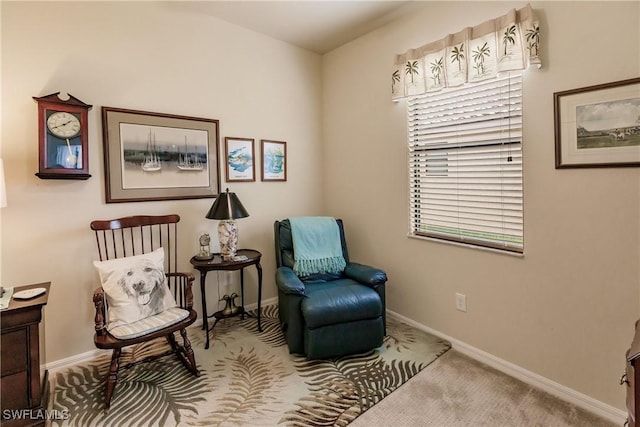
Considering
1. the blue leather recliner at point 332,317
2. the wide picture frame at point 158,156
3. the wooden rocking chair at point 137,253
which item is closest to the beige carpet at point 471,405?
the blue leather recliner at point 332,317

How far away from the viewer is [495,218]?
7.66 feet

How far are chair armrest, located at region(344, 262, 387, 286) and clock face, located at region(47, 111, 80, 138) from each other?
7.57 ft

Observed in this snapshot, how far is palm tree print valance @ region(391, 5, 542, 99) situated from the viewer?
2.01 metres

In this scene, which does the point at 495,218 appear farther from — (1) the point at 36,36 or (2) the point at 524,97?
(1) the point at 36,36

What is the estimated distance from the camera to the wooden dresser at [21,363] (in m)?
1.63

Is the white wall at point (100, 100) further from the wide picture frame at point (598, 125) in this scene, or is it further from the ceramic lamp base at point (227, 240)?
the wide picture frame at point (598, 125)

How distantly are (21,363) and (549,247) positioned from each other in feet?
10.0

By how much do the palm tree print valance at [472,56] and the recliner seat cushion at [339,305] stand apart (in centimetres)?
170

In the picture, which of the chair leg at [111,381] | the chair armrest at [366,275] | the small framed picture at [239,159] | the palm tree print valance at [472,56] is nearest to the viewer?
the chair leg at [111,381]

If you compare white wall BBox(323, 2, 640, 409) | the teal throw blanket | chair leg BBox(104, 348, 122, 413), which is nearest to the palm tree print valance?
white wall BBox(323, 2, 640, 409)

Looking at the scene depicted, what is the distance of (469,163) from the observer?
246 cm

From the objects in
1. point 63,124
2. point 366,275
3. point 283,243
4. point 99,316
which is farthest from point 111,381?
point 366,275

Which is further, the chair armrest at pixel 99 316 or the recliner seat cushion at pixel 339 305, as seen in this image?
the recliner seat cushion at pixel 339 305

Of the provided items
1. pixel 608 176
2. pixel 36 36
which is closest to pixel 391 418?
pixel 608 176
